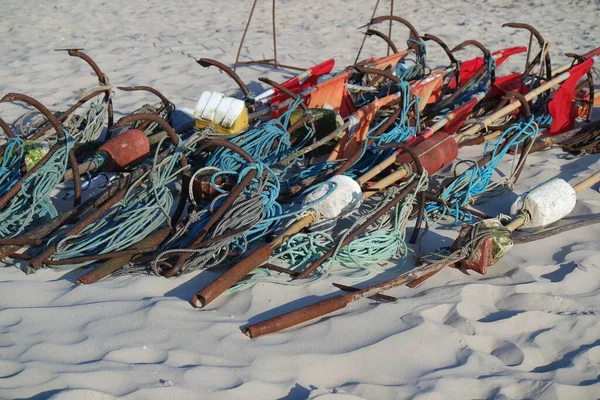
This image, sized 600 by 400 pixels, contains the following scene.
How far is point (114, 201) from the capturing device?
3934 millimetres

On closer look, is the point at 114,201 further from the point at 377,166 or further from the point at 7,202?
the point at 377,166

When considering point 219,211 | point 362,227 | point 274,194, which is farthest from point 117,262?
point 362,227

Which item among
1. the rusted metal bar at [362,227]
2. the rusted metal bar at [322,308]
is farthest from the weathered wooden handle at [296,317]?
the rusted metal bar at [362,227]

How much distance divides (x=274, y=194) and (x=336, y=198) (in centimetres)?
37

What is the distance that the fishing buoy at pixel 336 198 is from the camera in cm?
380

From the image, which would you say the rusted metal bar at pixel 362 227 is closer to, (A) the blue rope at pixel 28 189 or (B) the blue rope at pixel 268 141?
(B) the blue rope at pixel 268 141

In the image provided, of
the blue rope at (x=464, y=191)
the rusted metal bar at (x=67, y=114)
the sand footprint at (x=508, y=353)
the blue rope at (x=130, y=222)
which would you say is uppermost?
the rusted metal bar at (x=67, y=114)

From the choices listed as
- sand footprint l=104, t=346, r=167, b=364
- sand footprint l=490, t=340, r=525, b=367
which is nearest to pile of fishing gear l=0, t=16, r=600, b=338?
sand footprint l=104, t=346, r=167, b=364

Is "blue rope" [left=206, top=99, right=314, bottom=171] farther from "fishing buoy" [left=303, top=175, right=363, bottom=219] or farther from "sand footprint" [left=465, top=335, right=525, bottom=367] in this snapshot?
"sand footprint" [left=465, top=335, right=525, bottom=367]

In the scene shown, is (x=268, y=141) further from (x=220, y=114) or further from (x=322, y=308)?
(x=322, y=308)

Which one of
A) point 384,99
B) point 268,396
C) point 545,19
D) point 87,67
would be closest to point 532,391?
point 268,396

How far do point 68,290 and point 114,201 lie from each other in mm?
673

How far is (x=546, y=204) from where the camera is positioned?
3.93 m

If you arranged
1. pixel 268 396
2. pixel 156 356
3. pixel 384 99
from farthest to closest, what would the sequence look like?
pixel 384 99 → pixel 156 356 → pixel 268 396
